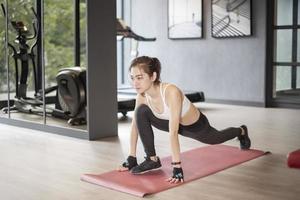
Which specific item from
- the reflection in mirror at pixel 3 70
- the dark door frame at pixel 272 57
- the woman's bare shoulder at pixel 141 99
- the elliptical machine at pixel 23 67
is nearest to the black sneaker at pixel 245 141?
the woman's bare shoulder at pixel 141 99

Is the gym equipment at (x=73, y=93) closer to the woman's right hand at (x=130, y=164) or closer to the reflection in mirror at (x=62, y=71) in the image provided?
the reflection in mirror at (x=62, y=71)

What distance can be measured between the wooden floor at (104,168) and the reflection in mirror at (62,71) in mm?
557

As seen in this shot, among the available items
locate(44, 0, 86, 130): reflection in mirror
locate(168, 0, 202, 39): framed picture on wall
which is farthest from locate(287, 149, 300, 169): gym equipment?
locate(168, 0, 202, 39): framed picture on wall

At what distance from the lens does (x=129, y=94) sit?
8812mm

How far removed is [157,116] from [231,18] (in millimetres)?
5105

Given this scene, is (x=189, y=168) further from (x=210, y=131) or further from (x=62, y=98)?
(x=62, y=98)

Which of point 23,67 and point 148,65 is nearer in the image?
point 148,65

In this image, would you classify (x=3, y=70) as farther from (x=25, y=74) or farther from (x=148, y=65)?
(x=148, y=65)

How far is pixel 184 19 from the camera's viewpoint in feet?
29.2

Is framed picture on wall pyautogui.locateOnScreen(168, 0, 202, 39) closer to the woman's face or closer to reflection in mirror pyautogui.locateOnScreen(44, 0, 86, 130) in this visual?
reflection in mirror pyautogui.locateOnScreen(44, 0, 86, 130)

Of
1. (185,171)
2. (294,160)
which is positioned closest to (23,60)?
(185,171)

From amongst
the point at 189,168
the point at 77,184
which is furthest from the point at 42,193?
the point at 189,168

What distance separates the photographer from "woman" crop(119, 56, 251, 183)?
10.9ft

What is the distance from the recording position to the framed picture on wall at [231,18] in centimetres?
802
